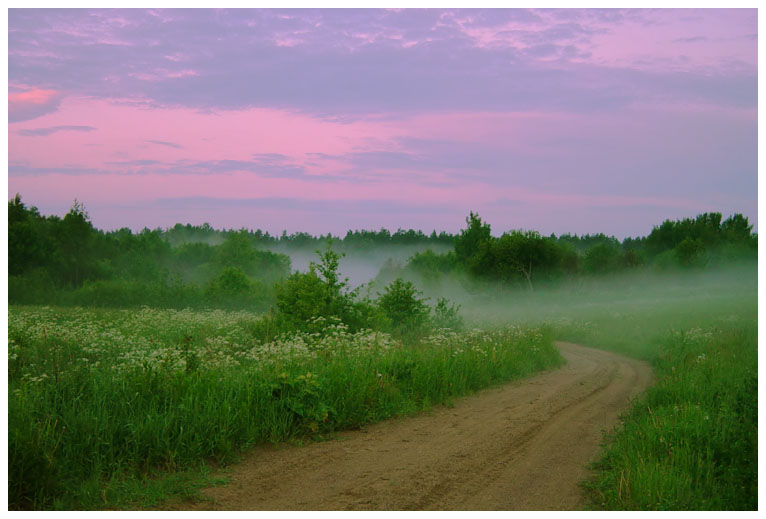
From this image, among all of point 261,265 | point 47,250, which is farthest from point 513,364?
point 261,265

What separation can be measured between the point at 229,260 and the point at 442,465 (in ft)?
258

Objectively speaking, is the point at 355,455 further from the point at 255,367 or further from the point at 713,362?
the point at 713,362

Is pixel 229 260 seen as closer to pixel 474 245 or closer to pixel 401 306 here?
pixel 474 245

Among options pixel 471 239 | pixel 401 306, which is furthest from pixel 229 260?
pixel 401 306

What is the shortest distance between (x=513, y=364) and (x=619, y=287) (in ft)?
146

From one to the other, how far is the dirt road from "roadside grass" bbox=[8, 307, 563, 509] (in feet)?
1.39

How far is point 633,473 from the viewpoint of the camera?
5992mm

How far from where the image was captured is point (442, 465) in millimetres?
6812

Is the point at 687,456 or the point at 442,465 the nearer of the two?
the point at 687,456

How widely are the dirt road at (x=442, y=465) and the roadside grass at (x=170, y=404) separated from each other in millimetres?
425

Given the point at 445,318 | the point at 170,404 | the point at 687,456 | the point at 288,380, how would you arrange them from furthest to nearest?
the point at 445,318 < the point at 288,380 < the point at 170,404 < the point at 687,456

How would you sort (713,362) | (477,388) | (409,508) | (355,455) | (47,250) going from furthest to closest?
(47,250) < (713,362) < (477,388) < (355,455) < (409,508)

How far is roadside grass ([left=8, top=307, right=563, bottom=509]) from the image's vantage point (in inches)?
220

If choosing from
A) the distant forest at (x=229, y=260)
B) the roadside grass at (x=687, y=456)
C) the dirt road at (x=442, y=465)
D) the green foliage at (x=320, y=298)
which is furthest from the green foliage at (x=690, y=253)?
the dirt road at (x=442, y=465)
